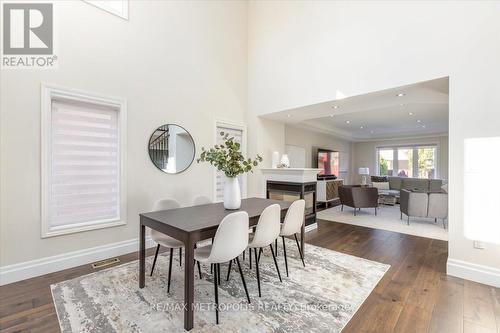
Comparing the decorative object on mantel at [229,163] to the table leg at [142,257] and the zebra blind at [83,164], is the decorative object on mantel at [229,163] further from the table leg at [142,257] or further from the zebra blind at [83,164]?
the zebra blind at [83,164]

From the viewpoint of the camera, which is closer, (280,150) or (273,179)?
(273,179)

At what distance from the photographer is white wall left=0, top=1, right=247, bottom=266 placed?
2588mm

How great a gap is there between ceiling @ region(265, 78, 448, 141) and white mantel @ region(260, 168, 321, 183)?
3.92 feet

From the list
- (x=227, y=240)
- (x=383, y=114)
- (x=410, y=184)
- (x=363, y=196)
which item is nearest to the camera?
(x=227, y=240)

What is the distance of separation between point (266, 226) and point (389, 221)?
4285 mm

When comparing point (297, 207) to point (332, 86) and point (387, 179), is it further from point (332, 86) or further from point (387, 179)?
point (387, 179)

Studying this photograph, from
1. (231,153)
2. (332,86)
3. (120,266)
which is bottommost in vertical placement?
(120,266)

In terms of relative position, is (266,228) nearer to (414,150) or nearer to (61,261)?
(61,261)

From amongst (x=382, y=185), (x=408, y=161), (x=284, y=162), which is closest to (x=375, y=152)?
(x=408, y=161)

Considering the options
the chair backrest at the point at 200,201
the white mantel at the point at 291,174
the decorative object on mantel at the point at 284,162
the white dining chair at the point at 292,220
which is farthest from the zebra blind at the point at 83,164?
the decorative object on mantel at the point at 284,162

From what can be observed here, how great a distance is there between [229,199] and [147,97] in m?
2.20

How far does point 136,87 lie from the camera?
137 inches

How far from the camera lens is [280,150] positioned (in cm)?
570

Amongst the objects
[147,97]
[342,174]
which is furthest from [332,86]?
[342,174]
